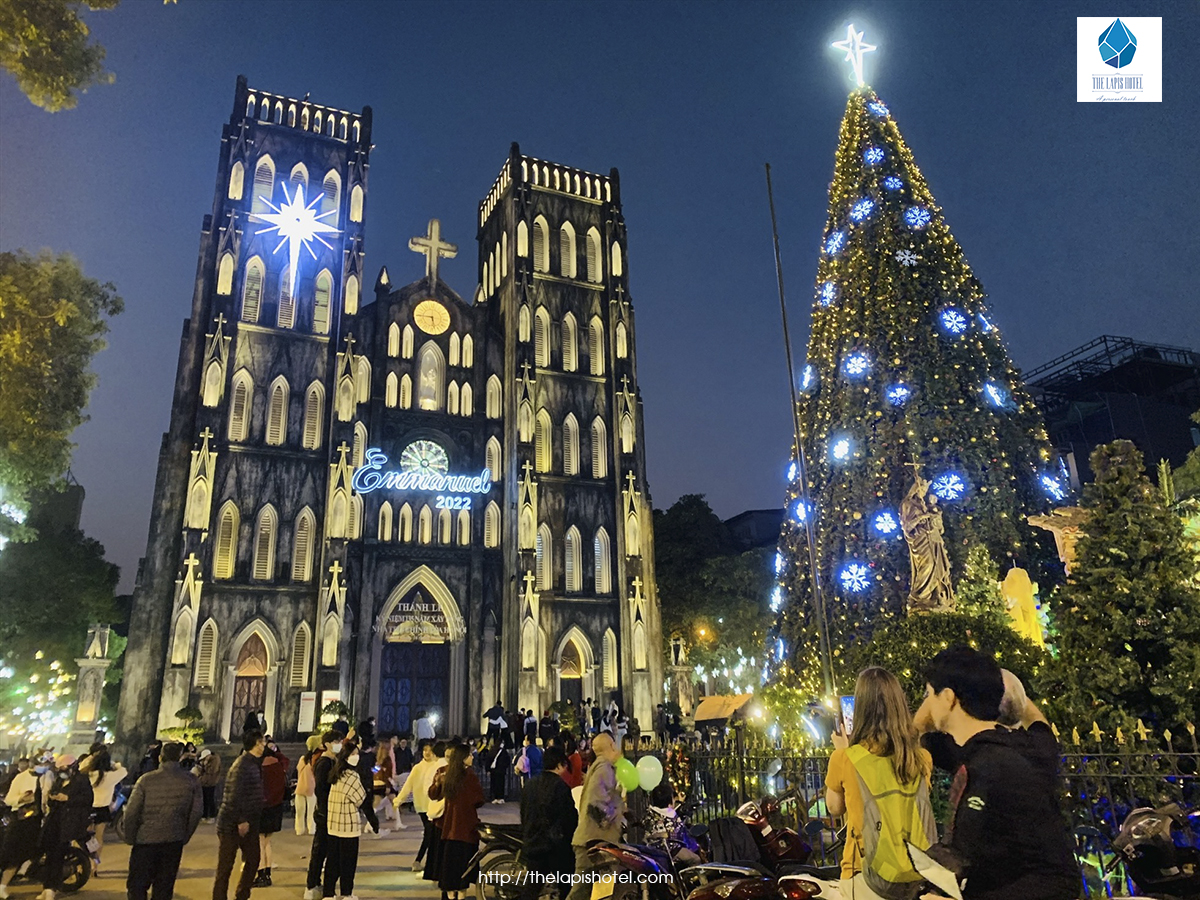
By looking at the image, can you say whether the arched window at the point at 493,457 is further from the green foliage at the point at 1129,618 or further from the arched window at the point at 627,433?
the green foliage at the point at 1129,618

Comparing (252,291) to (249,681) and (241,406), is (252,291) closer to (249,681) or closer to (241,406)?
(241,406)

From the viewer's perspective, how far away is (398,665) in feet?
94.8

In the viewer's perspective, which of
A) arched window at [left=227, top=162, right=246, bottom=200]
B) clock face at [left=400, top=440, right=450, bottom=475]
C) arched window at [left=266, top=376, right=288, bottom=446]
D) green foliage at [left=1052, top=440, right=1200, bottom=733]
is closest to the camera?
green foliage at [left=1052, top=440, right=1200, bottom=733]

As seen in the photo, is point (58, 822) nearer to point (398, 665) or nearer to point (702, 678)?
point (398, 665)

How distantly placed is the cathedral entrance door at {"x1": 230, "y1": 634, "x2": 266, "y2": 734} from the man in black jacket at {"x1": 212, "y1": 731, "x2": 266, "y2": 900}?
21.3 meters

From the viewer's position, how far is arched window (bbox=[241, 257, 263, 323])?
30.0 m

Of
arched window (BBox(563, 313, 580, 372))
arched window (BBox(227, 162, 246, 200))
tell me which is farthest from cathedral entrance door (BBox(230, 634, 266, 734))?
arched window (BBox(227, 162, 246, 200))

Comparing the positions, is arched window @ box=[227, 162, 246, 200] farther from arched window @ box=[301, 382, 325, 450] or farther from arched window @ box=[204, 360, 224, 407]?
arched window @ box=[301, 382, 325, 450]

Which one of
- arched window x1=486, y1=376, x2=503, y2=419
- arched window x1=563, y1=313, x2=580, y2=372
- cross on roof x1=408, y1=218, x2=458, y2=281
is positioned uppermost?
cross on roof x1=408, y1=218, x2=458, y2=281

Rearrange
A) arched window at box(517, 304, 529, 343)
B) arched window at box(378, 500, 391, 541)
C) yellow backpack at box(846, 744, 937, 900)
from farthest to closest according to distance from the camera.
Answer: arched window at box(517, 304, 529, 343) → arched window at box(378, 500, 391, 541) → yellow backpack at box(846, 744, 937, 900)

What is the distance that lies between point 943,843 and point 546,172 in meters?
36.5

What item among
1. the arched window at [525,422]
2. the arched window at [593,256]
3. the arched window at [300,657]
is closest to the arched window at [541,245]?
the arched window at [593,256]

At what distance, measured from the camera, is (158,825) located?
Answer: 661 cm

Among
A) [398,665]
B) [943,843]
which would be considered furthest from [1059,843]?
[398,665]
